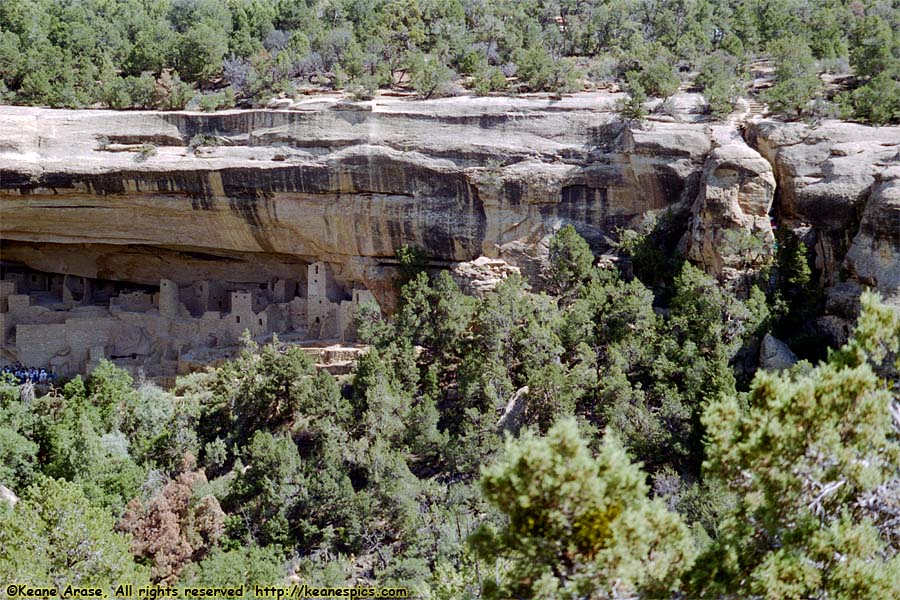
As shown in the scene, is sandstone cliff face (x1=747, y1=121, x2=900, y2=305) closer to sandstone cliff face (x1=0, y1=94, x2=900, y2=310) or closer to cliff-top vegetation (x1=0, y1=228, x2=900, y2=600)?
sandstone cliff face (x1=0, y1=94, x2=900, y2=310)

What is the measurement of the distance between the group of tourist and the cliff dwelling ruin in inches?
5.8

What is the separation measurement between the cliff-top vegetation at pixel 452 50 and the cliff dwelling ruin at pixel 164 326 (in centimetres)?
451

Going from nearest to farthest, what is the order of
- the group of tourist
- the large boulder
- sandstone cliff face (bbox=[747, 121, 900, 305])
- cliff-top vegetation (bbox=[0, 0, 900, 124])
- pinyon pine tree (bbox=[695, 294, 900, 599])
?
pinyon pine tree (bbox=[695, 294, 900, 599]), sandstone cliff face (bbox=[747, 121, 900, 305]), the large boulder, the group of tourist, cliff-top vegetation (bbox=[0, 0, 900, 124])

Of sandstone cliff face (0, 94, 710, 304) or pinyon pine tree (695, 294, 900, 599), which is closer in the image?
pinyon pine tree (695, 294, 900, 599)

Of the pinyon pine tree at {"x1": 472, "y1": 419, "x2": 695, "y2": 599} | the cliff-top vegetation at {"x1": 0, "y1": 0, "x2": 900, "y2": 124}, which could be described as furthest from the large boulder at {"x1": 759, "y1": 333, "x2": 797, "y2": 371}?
the pinyon pine tree at {"x1": 472, "y1": 419, "x2": 695, "y2": 599}

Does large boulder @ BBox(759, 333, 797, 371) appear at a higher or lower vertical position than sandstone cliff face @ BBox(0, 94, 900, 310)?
lower

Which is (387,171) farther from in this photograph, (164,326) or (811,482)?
(811,482)

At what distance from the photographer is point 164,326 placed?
71.9 ft

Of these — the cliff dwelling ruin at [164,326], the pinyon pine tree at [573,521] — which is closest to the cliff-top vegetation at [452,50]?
the cliff dwelling ruin at [164,326]

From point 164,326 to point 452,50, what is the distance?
35.6 feet

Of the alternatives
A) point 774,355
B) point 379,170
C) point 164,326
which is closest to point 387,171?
point 379,170

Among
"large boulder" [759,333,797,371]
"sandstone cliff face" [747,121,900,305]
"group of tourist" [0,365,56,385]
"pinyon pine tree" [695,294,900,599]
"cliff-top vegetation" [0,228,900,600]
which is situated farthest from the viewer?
"group of tourist" [0,365,56,385]

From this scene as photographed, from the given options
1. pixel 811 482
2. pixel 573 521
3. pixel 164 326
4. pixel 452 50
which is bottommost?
pixel 164 326

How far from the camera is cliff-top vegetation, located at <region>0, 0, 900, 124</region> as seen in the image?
2219cm
